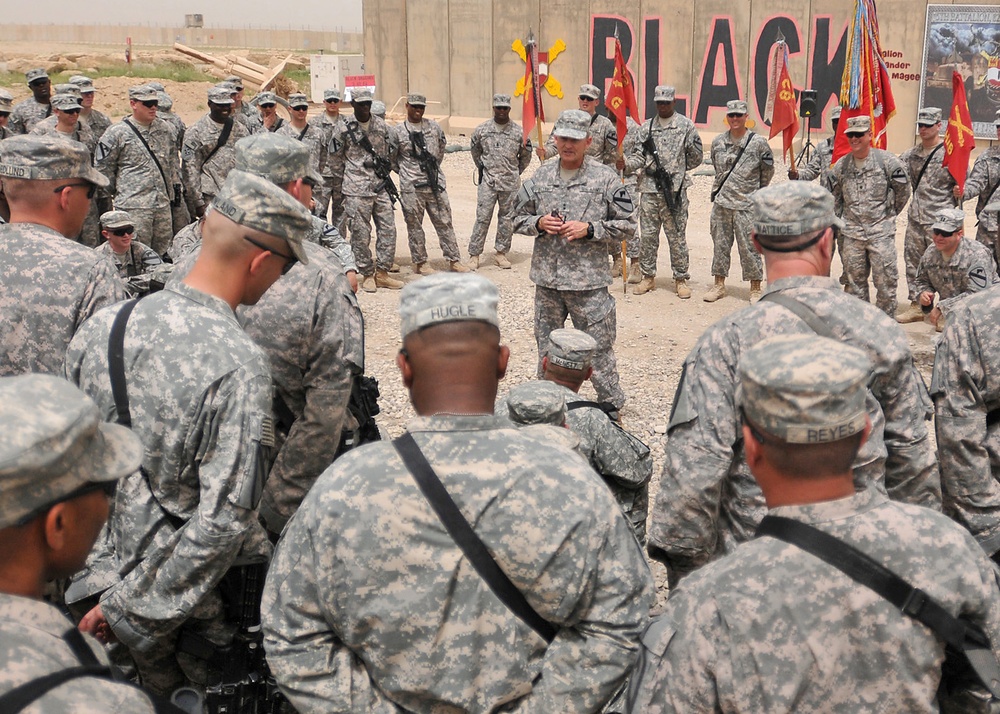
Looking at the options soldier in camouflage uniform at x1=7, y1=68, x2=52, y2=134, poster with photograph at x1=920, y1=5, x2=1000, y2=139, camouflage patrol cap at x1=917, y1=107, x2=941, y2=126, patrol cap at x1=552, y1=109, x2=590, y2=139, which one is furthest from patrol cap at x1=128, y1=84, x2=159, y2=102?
poster with photograph at x1=920, y1=5, x2=1000, y2=139

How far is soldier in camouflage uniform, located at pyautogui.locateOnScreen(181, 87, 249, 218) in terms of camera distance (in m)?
10.5

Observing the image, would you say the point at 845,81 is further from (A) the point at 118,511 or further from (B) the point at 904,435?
(A) the point at 118,511

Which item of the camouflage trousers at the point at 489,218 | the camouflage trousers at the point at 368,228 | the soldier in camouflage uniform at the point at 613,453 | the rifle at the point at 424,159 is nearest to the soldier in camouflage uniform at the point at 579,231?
the soldier in camouflage uniform at the point at 613,453

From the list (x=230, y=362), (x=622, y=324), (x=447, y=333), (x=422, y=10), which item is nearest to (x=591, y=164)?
(x=622, y=324)

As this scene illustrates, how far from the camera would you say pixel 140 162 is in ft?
31.7

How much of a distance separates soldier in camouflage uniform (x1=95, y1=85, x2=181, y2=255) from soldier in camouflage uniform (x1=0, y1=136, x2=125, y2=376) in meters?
6.17

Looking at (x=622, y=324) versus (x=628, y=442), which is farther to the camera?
(x=622, y=324)

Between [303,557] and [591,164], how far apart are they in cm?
536

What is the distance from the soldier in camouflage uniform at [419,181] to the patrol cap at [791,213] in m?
8.49

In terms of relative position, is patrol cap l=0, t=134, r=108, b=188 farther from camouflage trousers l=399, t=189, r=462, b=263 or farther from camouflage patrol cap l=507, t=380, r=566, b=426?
camouflage trousers l=399, t=189, r=462, b=263

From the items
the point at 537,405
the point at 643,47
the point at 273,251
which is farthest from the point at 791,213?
the point at 643,47

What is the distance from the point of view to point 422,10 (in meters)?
22.7

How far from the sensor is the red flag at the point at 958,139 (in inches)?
374

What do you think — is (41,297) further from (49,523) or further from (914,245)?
(914,245)
